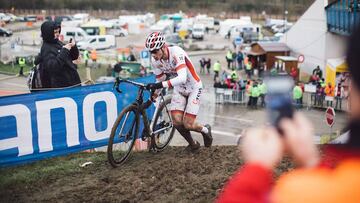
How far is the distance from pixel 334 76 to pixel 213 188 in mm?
24436

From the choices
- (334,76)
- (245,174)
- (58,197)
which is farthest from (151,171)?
(334,76)

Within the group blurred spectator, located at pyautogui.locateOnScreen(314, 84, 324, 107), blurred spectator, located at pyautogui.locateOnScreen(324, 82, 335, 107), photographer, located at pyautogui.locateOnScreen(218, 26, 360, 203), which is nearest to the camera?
photographer, located at pyautogui.locateOnScreen(218, 26, 360, 203)

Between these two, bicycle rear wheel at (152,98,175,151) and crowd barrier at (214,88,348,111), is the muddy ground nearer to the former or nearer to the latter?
bicycle rear wheel at (152,98,175,151)

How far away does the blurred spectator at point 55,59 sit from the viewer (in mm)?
7551

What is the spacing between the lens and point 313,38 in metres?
38.3

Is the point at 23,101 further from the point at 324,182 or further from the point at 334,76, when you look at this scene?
the point at 334,76

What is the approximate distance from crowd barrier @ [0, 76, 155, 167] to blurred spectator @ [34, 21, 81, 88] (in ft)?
1.85

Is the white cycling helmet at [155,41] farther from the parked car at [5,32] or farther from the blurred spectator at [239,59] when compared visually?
the parked car at [5,32]

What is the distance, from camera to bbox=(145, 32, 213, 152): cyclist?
6730mm

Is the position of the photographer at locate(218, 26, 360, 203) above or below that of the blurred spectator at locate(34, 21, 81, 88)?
below

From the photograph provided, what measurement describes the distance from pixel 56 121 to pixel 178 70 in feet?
7.19

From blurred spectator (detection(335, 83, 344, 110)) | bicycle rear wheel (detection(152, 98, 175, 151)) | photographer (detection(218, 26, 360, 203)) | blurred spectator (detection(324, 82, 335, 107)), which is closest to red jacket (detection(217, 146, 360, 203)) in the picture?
photographer (detection(218, 26, 360, 203))

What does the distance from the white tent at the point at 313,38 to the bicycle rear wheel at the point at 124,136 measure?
30606mm

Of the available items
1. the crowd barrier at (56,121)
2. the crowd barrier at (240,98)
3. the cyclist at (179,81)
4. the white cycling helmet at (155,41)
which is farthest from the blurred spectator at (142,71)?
the white cycling helmet at (155,41)
